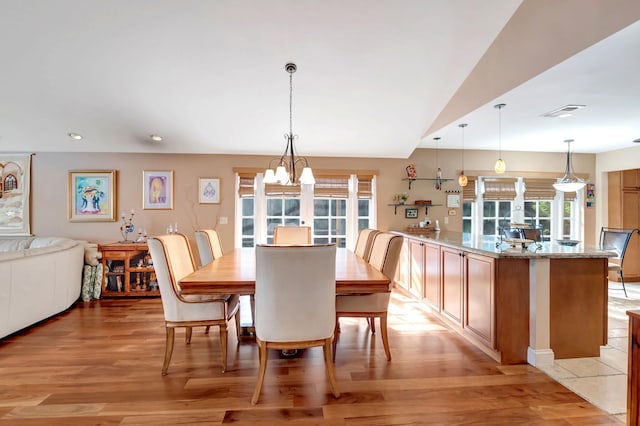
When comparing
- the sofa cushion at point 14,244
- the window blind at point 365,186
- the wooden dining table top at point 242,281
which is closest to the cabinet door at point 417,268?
the window blind at point 365,186

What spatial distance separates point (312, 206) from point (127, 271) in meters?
2.72

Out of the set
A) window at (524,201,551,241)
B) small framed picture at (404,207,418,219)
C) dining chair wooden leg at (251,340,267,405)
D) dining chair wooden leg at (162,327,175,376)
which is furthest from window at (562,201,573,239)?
dining chair wooden leg at (162,327,175,376)

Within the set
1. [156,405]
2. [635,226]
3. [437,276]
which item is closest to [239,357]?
[156,405]

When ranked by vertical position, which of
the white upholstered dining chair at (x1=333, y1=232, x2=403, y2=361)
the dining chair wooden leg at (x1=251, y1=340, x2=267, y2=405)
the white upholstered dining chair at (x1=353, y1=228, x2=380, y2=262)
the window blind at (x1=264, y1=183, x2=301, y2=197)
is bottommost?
the dining chair wooden leg at (x1=251, y1=340, x2=267, y2=405)

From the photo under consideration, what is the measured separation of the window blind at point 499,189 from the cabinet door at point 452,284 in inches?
97.8

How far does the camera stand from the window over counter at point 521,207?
5.15 metres

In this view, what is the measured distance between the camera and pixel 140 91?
10.5ft

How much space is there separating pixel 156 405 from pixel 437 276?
9.10 feet

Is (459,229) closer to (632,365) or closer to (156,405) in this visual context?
(632,365)

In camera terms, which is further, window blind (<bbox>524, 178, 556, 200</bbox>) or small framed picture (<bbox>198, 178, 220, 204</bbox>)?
window blind (<bbox>524, 178, 556, 200</bbox>)

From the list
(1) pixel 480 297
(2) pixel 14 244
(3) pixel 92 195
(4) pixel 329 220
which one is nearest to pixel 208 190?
(3) pixel 92 195

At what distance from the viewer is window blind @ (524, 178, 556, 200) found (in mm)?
5191

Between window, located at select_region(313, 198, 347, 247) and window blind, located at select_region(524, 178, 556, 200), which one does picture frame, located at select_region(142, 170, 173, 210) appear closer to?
window, located at select_region(313, 198, 347, 247)

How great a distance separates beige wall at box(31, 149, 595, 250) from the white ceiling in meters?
0.37
